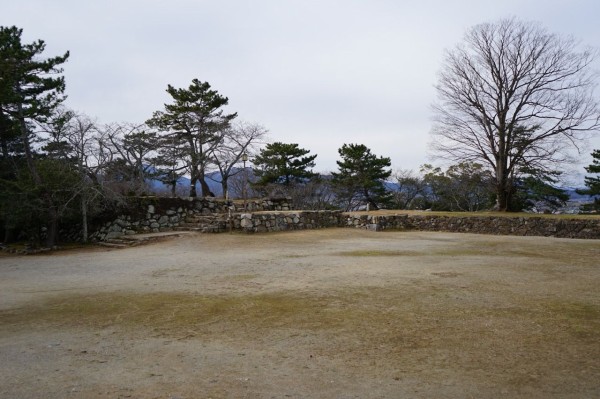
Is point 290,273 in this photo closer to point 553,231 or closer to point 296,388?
point 296,388

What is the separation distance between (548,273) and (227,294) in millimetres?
5595

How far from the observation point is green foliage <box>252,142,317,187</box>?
1038 inches

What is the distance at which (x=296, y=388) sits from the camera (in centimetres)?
270

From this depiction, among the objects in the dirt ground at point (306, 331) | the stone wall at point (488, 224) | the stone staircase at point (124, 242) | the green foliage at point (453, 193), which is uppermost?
the green foliage at point (453, 193)

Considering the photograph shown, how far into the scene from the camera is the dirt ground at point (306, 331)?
9.02 ft

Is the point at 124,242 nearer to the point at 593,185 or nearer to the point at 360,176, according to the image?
the point at 360,176

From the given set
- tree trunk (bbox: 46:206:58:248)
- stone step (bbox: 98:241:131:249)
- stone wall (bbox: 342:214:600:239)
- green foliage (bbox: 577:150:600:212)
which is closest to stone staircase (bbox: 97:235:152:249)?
stone step (bbox: 98:241:131:249)

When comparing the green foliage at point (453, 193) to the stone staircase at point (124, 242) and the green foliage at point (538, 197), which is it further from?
the stone staircase at point (124, 242)

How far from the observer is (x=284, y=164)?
2648cm

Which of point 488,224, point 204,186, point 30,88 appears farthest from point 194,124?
point 488,224

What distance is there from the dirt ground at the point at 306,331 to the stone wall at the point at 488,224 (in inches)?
271

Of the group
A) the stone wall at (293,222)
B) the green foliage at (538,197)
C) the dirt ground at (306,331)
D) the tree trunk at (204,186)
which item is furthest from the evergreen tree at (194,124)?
the green foliage at (538,197)

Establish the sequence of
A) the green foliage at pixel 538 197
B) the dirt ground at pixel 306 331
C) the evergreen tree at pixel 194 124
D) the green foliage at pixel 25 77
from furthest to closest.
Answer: the green foliage at pixel 538 197 → the evergreen tree at pixel 194 124 → the green foliage at pixel 25 77 → the dirt ground at pixel 306 331

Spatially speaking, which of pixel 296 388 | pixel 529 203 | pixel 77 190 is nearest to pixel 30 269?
pixel 77 190
